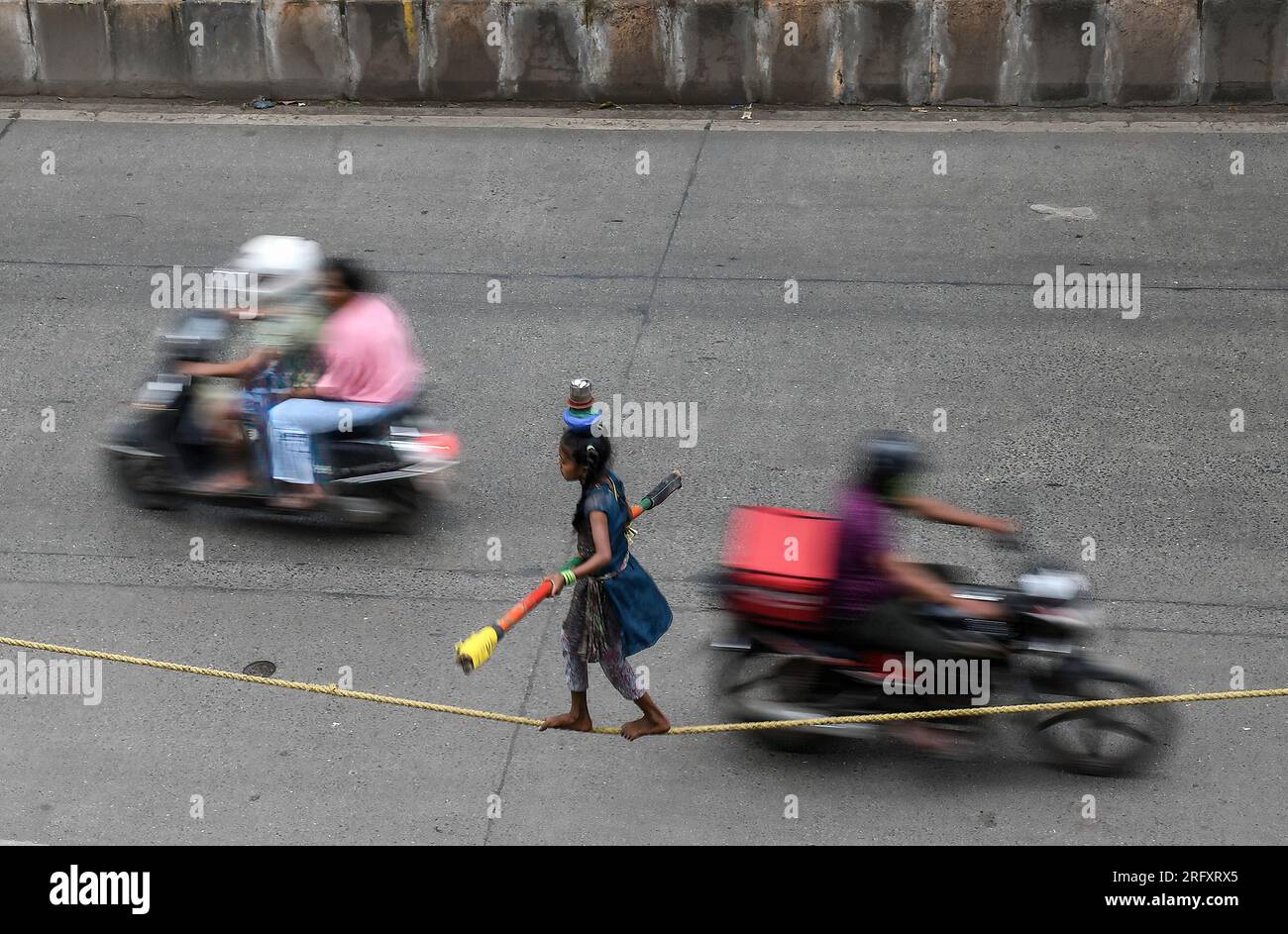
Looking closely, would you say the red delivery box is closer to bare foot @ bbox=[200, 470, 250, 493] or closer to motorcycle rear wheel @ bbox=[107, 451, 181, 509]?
bare foot @ bbox=[200, 470, 250, 493]

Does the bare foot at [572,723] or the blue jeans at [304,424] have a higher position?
the blue jeans at [304,424]

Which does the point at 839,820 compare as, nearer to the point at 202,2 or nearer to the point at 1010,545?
the point at 1010,545

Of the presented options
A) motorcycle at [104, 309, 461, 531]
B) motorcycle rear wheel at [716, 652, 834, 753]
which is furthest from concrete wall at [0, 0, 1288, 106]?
motorcycle rear wheel at [716, 652, 834, 753]

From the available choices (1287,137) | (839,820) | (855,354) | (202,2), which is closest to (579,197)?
(855,354)

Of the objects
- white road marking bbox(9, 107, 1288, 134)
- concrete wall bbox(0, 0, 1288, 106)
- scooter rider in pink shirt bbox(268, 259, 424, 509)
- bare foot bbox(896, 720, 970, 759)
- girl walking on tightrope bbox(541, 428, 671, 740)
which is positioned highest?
concrete wall bbox(0, 0, 1288, 106)

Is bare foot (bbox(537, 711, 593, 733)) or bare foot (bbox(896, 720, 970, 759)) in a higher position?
bare foot (bbox(537, 711, 593, 733))

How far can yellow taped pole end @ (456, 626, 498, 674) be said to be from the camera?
570 centimetres

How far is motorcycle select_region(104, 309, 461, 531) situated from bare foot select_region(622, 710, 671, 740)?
2.16m

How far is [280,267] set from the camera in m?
8.49

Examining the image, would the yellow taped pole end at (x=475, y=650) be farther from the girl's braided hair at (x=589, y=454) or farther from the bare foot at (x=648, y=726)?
the bare foot at (x=648, y=726)

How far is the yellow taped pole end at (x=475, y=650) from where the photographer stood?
5699 millimetres

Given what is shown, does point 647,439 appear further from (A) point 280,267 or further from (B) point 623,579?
(B) point 623,579

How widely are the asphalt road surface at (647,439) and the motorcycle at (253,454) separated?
0.59 feet

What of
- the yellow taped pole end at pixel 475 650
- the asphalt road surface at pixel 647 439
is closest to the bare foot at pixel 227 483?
the asphalt road surface at pixel 647 439
